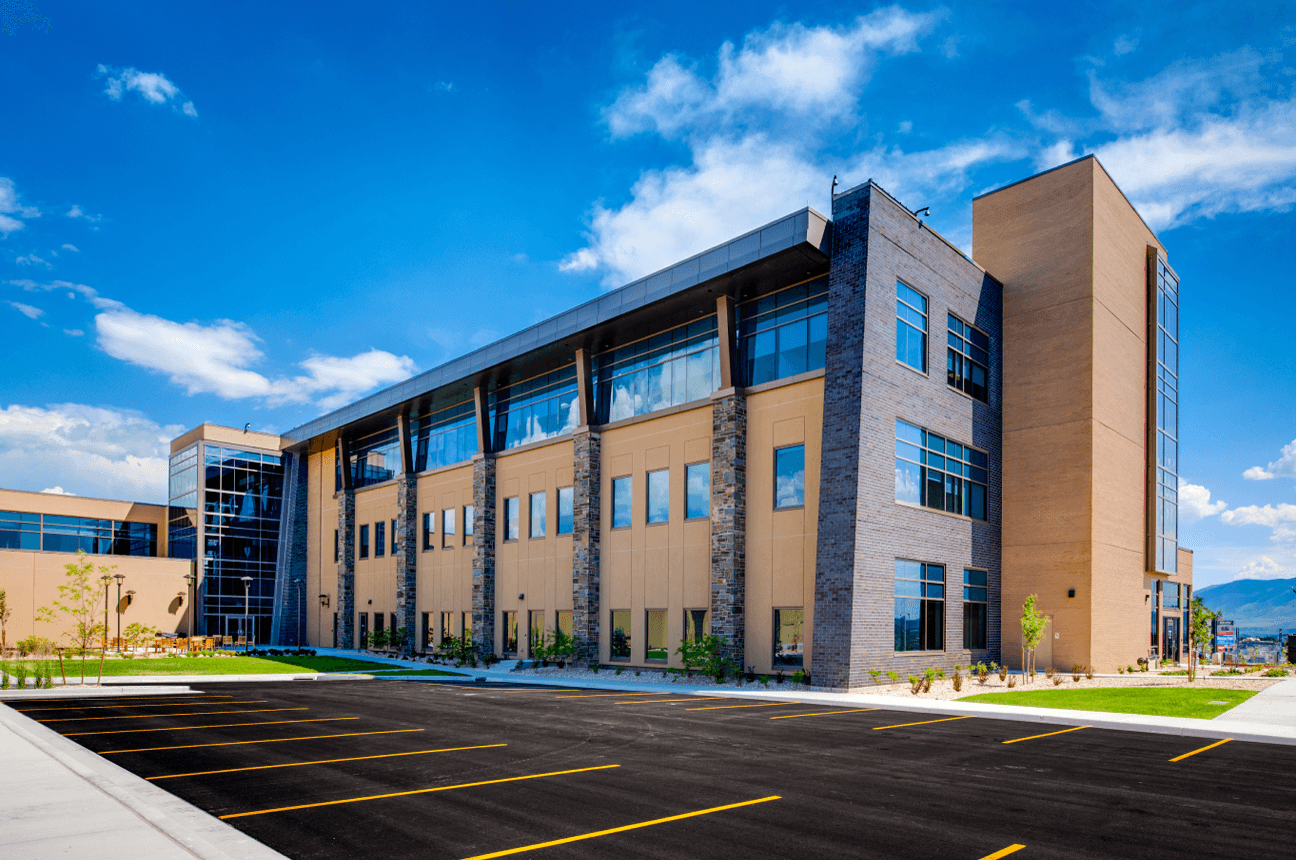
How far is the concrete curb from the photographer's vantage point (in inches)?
282

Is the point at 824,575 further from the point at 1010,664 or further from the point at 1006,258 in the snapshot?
the point at 1006,258

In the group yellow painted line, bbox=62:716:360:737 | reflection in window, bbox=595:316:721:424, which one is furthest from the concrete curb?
reflection in window, bbox=595:316:721:424

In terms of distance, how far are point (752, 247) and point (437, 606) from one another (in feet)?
84.8

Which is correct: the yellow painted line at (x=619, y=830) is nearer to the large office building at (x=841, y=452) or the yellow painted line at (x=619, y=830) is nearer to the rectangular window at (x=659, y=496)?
the large office building at (x=841, y=452)

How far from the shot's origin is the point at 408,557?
147 feet

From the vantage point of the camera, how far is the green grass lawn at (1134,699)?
19484 mm

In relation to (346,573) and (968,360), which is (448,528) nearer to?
(346,573)

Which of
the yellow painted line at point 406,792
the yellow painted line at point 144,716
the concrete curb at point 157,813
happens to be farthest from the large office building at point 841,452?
the concrete curb at point 157,813

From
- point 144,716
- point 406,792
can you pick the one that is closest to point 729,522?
point 144,716

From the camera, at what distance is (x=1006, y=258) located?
111ft

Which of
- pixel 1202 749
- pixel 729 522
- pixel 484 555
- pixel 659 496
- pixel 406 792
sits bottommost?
pixel 1202 749

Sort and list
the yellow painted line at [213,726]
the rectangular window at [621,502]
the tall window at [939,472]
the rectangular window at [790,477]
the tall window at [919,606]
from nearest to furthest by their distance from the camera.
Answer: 1. the yellow painted line at [213,726]
2. the tall window at [919,606]
3. the rectangular window at [790,477]
4. the tall window at [939,472]
5. the rectangular window at [621,502]

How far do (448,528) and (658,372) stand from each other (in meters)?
16.4

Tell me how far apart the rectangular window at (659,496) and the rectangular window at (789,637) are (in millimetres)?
6036
